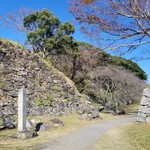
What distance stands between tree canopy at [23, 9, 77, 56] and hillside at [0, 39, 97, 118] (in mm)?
4274

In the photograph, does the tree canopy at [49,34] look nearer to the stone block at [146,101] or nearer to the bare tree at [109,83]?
the bare tree at [109,83]

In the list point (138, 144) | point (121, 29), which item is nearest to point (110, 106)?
point (138, 144)

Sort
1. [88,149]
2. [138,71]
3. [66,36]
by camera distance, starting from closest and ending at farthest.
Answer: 1. [88,149]
2. [66,36]
3. [138,71]

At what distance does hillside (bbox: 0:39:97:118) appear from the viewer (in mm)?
18203

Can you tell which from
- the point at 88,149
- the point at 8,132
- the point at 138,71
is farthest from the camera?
the point at 138,71

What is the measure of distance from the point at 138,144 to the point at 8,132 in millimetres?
5812

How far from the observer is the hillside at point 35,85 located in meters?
18.2

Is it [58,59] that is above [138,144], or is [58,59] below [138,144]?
above

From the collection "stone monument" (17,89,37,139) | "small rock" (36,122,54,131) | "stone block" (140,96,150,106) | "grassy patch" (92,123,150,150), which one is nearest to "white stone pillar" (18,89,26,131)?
"stone monument" (17,89,37,139)

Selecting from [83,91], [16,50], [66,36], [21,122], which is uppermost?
[66,36]

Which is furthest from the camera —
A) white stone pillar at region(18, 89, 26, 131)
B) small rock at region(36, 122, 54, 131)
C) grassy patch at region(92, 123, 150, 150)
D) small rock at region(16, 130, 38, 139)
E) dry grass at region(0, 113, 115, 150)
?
small rock at region(36, 122, 54, 131)

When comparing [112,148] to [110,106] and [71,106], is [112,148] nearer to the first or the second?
[71,106]

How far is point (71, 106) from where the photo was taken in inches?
781

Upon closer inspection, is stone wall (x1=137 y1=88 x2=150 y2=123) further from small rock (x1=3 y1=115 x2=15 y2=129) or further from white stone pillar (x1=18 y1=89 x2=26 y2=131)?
white stone pillar (x1=18 y1=89 x2=26 y2=131)
